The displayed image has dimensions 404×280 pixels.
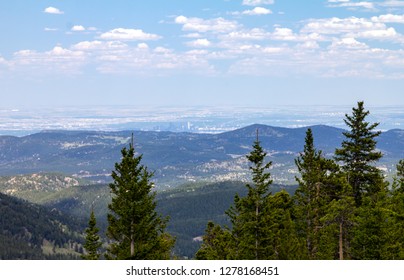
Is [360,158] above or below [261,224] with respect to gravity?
above

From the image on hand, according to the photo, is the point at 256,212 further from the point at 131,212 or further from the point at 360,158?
the point at 360,158

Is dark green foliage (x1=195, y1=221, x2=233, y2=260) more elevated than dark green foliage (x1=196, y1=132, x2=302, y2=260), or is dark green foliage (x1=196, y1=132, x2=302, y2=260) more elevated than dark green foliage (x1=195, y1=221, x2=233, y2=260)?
dark green foliage (x1=196, y1=132, x2=302, y2=260)

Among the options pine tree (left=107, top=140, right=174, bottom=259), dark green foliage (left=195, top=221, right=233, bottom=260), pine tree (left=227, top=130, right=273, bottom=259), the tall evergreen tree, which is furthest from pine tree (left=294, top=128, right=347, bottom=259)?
pine tree (left=107, top=140, right=174, bottom=259)

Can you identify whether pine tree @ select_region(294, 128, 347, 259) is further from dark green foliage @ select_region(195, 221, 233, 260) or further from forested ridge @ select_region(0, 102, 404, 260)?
dark green foliage @ select_region(195, 221, 233, 260)

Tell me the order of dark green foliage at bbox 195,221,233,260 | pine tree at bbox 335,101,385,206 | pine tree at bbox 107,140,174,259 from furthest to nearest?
dark green foliage at bbox 195,221,233,260 < pine tree at bbox 335,101,385,206 < pine tree at bbox 107,140,174,259

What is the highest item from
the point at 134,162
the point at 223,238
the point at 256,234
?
the point at 134,162

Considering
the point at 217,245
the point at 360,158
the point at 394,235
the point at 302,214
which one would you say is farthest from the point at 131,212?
the point at 360,158
